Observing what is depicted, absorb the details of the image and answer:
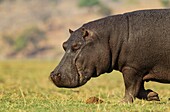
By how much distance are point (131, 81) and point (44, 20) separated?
277 ft

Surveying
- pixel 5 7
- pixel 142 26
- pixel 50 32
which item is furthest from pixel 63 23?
pixel 142 26

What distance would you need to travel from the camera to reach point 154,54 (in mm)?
7438

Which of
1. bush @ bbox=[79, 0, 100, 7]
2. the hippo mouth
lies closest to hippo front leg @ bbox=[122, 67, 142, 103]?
the hippo mouth

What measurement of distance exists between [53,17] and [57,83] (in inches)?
3303

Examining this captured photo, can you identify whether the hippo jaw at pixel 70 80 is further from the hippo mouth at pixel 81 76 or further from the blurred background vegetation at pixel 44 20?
the blurred background vegetation at pixel 44 20

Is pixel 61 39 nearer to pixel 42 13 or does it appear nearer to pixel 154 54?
pixel 42 13

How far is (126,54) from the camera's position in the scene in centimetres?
745

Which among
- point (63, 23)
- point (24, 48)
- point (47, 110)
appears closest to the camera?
point (47, 110)

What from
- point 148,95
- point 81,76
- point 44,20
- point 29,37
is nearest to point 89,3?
point 44,20

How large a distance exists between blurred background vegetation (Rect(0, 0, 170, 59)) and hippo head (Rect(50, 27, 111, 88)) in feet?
224

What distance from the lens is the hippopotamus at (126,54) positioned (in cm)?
743

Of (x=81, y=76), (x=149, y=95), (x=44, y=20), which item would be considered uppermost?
(x=44, y=20)

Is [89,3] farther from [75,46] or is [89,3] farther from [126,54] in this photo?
[126,54]

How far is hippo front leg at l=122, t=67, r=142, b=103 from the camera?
7465 mm
